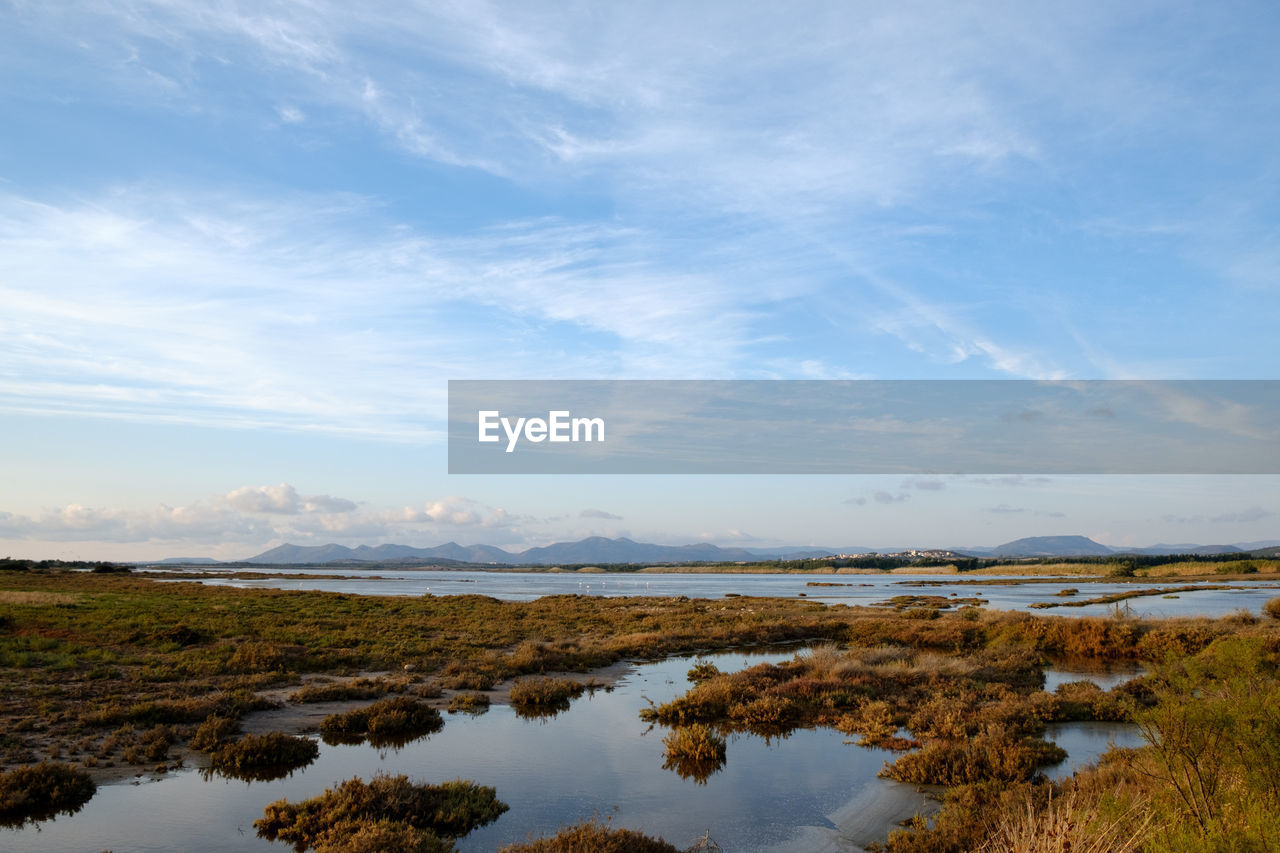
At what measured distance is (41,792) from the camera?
1102 centimetres

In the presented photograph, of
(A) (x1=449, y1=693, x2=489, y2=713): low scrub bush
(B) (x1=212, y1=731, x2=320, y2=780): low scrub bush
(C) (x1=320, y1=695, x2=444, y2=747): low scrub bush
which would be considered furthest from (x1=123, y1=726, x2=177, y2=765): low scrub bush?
(A) (x1=449, y1=693, x2=489, y2=713): low scrub bush

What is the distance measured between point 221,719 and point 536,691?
7.83 m

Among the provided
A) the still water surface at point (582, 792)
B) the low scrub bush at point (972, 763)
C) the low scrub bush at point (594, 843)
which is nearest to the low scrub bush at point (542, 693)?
the still water surface at point (582, 792)

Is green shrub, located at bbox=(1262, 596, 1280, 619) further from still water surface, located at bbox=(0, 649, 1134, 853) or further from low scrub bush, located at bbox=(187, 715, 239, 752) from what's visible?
low scrub bush, located at bbox=(187, 715, 239, 752)

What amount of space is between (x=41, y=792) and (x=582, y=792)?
834cm

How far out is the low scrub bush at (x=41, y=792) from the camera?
10547 millimetres

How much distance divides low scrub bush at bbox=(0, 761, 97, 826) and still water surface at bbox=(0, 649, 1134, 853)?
32 cm

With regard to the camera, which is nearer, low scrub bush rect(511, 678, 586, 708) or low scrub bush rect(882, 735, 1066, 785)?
low scrub bush rect(882, 735, 1066, 785)

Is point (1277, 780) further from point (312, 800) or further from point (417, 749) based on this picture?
point (417, 749)

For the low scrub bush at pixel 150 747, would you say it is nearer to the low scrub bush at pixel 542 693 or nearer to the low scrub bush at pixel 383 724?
the low scrub bush at pixel 383 724

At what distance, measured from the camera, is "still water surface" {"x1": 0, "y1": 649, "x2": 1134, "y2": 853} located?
10023 millimetres

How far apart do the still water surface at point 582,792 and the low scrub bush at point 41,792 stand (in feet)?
1.05

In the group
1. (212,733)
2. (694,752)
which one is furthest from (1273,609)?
(212,733)

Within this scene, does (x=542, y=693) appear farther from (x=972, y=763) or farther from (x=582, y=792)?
(x=972, y=763)
